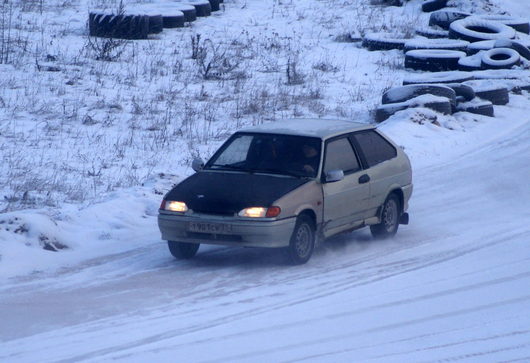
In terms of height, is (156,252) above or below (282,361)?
below

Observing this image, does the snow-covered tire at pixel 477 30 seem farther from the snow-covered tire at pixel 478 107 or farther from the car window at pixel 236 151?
the car window at pixel 236 151

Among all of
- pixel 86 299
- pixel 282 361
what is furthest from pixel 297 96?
pixel 282 361

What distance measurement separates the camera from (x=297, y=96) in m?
20.7

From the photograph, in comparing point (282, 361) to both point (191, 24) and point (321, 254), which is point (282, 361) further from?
point (191, 24)

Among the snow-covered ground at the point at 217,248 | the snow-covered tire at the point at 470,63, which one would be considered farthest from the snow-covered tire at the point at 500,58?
the snow-covered ground at the point at 217,248

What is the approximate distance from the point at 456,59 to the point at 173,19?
27.0ft

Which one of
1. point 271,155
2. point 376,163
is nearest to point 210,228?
point 271,155

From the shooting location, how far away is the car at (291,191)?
373 inches

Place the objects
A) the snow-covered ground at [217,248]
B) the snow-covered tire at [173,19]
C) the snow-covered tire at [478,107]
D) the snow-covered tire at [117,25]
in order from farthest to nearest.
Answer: the snow-covered tire at [173,19] → the snow-covered tire at [117,25] → the snow-covered tire at [478,107] → the snow-covered ground at [217,248]

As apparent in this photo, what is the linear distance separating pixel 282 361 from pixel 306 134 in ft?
13.5

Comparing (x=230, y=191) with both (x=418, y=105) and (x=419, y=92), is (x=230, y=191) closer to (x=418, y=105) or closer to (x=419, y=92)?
(x=418, y=105)

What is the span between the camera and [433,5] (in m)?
31.9

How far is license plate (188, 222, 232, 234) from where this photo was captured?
9445mm

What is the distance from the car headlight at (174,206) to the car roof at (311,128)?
1417mm
